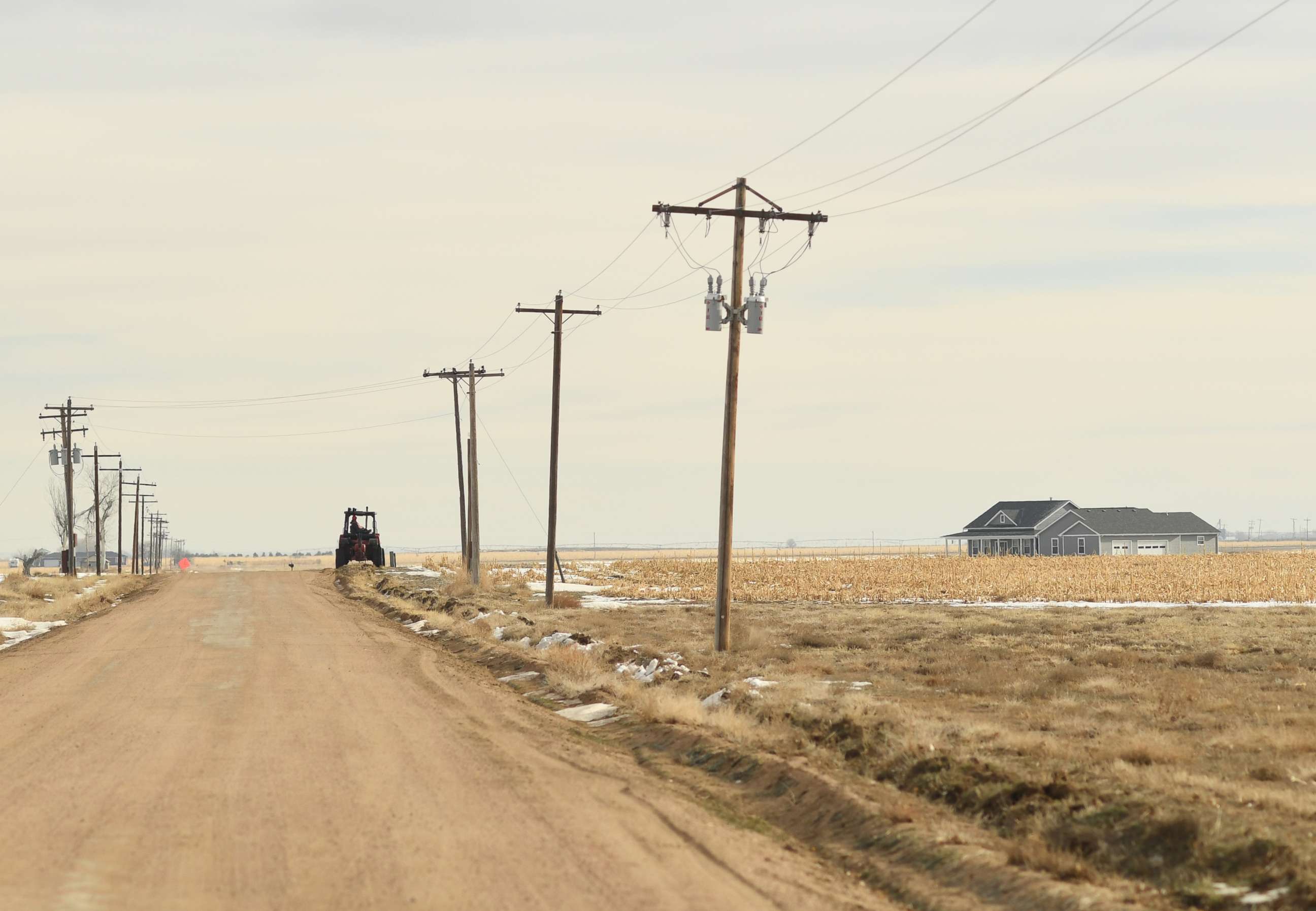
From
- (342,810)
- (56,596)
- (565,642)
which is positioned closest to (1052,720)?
(342,810)

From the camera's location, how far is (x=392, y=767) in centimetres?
1278

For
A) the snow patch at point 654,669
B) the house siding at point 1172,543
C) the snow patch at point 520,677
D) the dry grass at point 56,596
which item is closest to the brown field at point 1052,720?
the snow patch at point 654,669

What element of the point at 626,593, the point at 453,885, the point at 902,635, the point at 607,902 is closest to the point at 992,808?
the point at 607,902

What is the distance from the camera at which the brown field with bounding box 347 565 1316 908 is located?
8.91 meters

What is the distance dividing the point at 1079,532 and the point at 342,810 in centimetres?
10607

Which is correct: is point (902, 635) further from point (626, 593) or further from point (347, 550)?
point (347, 550)

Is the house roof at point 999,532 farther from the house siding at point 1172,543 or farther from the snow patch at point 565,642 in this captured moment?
the snow patch at point 565,642

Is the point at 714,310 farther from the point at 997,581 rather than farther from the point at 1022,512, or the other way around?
the point at 1022,512

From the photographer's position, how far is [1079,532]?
4301 inches

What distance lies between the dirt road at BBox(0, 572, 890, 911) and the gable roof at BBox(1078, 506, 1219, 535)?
101m

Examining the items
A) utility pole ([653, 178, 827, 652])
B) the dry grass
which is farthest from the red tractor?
utility pole ([653, 178, 827, 652])

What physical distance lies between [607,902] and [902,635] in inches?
875

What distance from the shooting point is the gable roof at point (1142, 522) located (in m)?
112

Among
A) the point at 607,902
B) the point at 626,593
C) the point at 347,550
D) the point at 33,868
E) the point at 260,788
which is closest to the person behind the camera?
the point at 607,902
